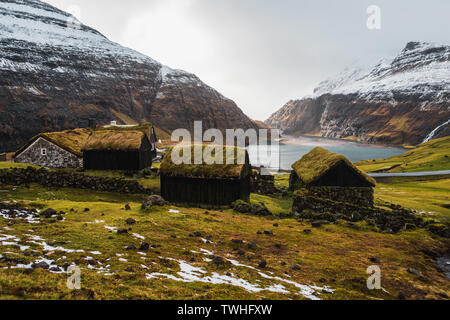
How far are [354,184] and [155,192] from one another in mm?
20726

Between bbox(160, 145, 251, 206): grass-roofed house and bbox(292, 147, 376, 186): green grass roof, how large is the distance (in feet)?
23.6

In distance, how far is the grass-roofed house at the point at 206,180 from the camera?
22047 millimetres

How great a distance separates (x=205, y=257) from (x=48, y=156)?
112 feet

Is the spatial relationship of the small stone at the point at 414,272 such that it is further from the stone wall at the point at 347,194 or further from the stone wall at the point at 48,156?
the stone wall at the point at 48,156

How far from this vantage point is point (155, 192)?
87.7 feet

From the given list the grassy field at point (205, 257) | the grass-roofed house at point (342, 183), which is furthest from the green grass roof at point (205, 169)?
the grass-roofed house at point (342, 183)

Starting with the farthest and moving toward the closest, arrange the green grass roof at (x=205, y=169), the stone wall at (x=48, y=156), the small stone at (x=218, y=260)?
the stone wall at (x=48, y=156) < the green grass roof at (x=205, y=169) < the small stone at (x=218, y=260)

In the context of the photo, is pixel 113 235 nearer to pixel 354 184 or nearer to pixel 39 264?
pixel 39 264

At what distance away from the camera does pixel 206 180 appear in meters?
22.4

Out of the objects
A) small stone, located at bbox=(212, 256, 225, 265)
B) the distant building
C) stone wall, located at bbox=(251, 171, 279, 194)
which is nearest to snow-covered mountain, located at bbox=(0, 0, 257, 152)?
stone wall, located at bbox=(251, 171, 279, 194)

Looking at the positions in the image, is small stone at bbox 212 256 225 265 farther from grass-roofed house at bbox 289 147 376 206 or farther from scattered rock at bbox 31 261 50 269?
grass-roofed house at bbox 289 147 376 206

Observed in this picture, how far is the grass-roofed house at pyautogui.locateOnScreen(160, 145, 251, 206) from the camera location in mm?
22047

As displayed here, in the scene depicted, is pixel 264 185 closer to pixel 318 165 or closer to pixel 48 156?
pixel 318 165
